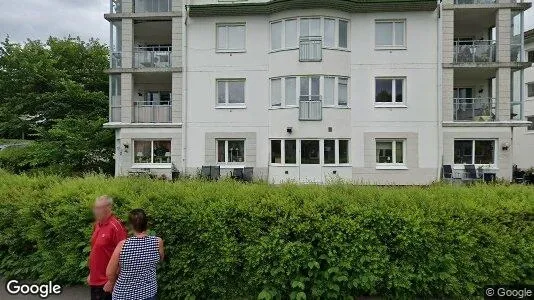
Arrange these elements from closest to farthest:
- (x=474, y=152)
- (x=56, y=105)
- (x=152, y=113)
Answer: (x=474, y=152), (x=152, y=113), (x=56, y=105)

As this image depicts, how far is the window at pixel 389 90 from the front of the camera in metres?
18.2

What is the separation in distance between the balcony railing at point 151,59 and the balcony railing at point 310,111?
7.82 m

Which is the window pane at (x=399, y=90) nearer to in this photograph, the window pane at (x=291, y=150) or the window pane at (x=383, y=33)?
the window pane at (x=383, y=33)

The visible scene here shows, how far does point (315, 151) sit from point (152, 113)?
931 centimetres

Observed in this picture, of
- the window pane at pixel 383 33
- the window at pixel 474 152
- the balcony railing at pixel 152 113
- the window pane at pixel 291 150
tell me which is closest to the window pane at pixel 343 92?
the window pane at pixel 383 33

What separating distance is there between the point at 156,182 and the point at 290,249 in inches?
88.0

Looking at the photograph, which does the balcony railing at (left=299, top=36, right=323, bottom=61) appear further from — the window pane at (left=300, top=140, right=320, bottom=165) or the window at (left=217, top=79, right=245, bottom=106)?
the window pane at (left=300, top=140, right=320, bottom=165)

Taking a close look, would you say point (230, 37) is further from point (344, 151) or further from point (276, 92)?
point (344, 151)

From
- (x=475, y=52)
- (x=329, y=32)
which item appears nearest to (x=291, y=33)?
(x=329, y=32)

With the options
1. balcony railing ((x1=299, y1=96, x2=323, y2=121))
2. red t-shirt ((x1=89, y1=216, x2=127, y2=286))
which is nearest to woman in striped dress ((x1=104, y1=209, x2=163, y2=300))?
red t-shirt ((x1=89, y1=216, x2=127, y2=286))

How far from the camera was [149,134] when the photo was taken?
18875mm

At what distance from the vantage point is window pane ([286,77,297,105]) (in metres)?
17.9

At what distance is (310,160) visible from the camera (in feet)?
58.7

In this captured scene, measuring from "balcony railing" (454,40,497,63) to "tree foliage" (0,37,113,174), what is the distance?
64.9ft
